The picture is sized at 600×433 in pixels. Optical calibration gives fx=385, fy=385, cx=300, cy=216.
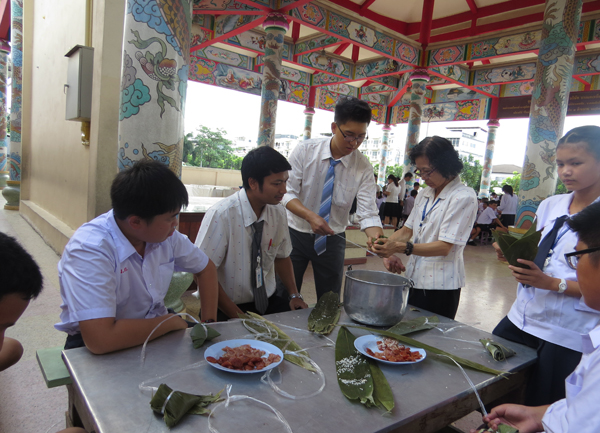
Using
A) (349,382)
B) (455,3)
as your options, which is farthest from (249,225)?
(455,3)

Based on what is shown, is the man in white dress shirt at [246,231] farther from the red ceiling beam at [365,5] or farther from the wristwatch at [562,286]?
the red ceiling beam at [365,5]

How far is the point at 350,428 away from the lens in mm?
956

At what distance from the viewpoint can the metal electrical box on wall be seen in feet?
10.9

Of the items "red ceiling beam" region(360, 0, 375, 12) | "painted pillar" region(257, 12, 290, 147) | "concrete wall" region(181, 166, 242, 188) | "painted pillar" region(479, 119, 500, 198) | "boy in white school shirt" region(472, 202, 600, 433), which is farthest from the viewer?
"concrete wall" region(181, 166, 242, 188)

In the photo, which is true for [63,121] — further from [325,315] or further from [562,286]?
[562,286]

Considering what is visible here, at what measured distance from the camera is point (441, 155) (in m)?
2.07

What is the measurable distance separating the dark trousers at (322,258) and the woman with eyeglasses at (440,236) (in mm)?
467

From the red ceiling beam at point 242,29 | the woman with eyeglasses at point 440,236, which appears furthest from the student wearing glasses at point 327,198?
the red ceiling beam at point 242,29

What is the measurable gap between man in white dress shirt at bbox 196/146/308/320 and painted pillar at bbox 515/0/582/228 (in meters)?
4.32

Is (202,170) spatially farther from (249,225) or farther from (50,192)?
(249,225)

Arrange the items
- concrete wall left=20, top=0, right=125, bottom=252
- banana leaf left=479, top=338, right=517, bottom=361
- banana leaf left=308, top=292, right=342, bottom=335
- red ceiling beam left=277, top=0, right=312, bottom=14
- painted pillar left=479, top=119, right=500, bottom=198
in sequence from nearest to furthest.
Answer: banana leaf left=479, top=338, right=517, bottom=361 → banana leaf left=308, top=292, right=342, bottom=335 → concrete wall left=20, top=0, right=125, bottom=252 → red ceiling beam left=277, top=0, right=312, bottom=14 → painted pillar left=479, top=119, right=500, bottom=198

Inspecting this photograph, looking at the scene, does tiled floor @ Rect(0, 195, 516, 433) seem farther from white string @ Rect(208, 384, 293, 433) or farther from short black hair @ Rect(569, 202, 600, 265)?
short black hair @ Rect(569, 202, 600, 265)

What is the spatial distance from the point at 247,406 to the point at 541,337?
125cm

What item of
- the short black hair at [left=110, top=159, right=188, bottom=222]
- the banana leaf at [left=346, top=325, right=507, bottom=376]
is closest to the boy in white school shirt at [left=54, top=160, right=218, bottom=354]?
the short black hair at [left=110, top=159, right=188, bottom=222]
